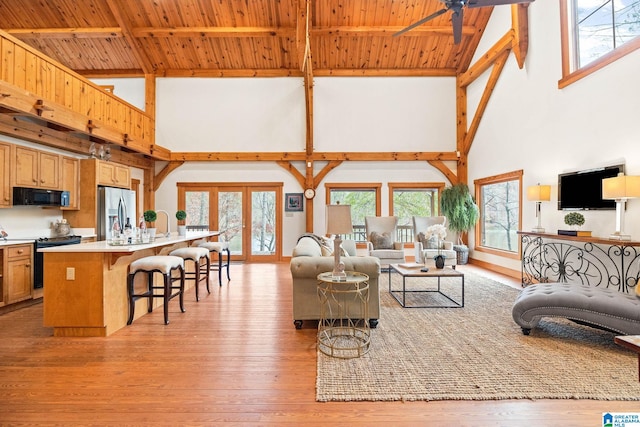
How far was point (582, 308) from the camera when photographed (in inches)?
107

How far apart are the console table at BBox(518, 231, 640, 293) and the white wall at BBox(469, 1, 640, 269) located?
0.24 metres

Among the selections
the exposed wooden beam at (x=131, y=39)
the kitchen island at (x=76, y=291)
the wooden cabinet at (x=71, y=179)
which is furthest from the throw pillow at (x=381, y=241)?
the exposed wooden beam at (x=131, y=39)

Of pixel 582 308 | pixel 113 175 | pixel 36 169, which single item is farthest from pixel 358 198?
pixel 36 169

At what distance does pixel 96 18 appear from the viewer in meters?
6.34

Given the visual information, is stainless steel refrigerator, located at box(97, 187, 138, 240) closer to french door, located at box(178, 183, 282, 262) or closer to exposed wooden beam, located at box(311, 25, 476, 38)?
french door, located at box(178, 183, 282, 262)

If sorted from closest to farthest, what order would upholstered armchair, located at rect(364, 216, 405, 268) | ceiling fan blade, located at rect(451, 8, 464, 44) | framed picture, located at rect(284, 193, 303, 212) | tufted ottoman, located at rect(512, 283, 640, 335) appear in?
tufted ottoman, located at rect(512, 283, 640, 335), ceiling fan blade, located at rect(451, 8, 464, 44), upholstered armchair, located at rect(364, 216, 405, 268), framed picture, located at rect(284, 193, 303, 212)

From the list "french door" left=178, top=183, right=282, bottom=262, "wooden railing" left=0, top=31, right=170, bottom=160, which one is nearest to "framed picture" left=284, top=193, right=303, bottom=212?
"french door" left=178, top=183, right=282, bottom=262

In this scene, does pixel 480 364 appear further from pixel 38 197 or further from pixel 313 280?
pixel 38 197

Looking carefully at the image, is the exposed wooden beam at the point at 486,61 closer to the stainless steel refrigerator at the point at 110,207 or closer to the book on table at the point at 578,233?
the book on table at the point at 578,233

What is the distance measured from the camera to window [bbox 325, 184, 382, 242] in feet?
25.0

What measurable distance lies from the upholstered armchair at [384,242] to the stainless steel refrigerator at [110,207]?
4189mm

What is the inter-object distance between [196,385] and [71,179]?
4.50m

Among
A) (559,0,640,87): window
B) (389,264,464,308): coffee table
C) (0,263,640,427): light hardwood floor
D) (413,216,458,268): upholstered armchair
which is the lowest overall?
(0,263,640,427): light hardwood floor

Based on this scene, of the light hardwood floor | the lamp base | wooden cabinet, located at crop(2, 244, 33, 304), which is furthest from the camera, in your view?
wooden cabinet, located at crop(2, 244, 33, 304)
